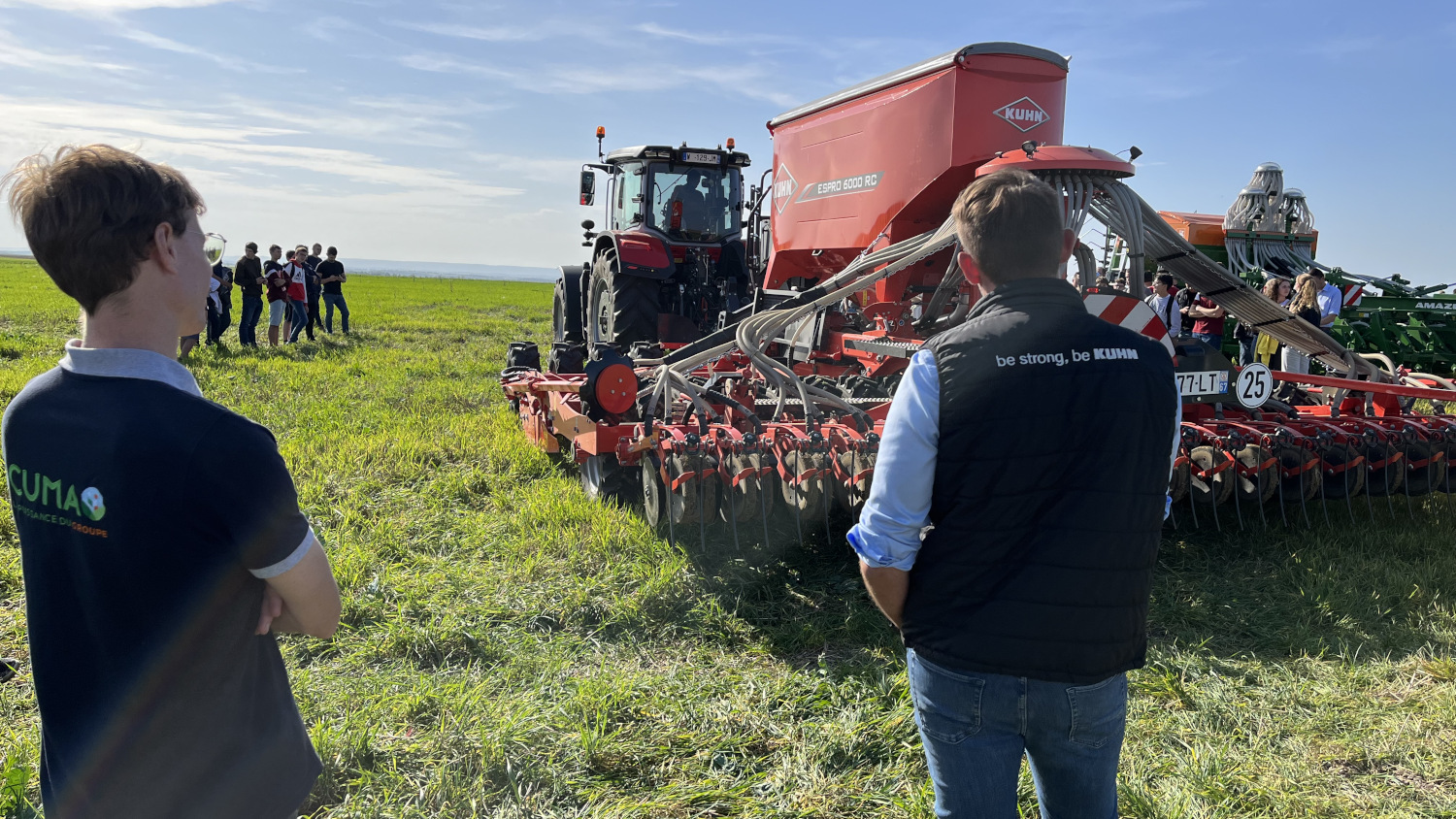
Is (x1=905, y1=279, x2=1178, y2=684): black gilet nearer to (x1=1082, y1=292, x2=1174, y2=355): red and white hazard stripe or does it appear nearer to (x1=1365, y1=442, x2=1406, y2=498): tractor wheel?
(x1=1082, y1=292, x2=1174, y2=355): red and white hazard stripe

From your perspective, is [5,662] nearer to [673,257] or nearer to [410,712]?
[410,712]

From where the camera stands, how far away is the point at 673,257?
874 centimetres

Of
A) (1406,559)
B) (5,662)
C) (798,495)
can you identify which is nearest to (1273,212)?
(1406,559)

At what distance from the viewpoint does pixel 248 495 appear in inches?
45.9

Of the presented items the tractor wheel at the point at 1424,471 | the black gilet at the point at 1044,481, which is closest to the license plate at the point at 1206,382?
the tractor wheel at the point at 1424,471

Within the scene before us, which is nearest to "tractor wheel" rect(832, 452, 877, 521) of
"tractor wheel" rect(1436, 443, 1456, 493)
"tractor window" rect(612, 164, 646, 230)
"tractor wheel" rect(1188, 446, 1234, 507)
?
"tractor wheel" rect(1188, 446, 1234, 507)

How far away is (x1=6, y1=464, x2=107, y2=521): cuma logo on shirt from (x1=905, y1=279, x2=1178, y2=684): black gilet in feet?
3.96

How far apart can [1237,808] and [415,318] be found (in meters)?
21.4

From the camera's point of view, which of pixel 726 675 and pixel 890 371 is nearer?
pixel 726 675

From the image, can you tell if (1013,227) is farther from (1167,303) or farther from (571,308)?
(571,308)

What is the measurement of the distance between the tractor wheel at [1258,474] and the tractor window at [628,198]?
6168mm

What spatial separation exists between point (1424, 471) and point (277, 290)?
13.3 meters

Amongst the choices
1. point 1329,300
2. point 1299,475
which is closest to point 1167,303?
point 1329,300

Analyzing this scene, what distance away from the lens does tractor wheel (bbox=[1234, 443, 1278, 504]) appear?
4.04 m
